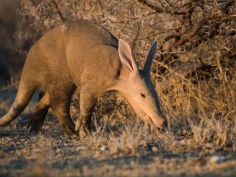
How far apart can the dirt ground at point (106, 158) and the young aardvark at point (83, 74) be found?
0.49 m

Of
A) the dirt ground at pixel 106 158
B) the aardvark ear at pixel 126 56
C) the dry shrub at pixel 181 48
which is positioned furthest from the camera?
the dry shrub at pixel 181 48

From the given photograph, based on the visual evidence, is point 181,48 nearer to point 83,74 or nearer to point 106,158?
point 83,74

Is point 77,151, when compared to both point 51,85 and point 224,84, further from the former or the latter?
point 224,84

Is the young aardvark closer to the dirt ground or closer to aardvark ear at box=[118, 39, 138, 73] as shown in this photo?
aardvark ear at box=[118, 39, 138, 73]

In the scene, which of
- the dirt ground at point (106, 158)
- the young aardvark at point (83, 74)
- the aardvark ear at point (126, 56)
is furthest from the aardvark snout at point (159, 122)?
the aardvark ear at point (126, 56)

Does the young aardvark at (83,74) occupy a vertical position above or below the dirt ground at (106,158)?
above

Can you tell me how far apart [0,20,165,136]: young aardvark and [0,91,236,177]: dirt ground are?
491 millimetres

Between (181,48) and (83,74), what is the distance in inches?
74.6

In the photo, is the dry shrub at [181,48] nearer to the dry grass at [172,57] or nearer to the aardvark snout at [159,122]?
the dry grass at [172,57]

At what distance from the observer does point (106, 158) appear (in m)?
4.99

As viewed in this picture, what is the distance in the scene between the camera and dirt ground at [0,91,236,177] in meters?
4.39

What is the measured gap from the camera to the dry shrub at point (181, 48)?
25.0 ft

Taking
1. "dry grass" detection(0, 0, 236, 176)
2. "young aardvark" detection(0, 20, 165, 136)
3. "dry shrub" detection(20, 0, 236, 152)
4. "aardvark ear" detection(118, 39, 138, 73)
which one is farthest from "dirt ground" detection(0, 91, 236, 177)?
"dry shrub" detection(20, 0, 236, 152)

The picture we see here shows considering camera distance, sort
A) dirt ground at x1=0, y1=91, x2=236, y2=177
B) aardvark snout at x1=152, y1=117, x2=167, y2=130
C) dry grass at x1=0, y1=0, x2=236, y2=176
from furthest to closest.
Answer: dry grass at x1=0, y1=0, x2=236, y2=176
aardvark snout at x1=152, y1=117, x2=167, y2=130
dirt ground at x1=0, y1=91, x2=236, y2=177
